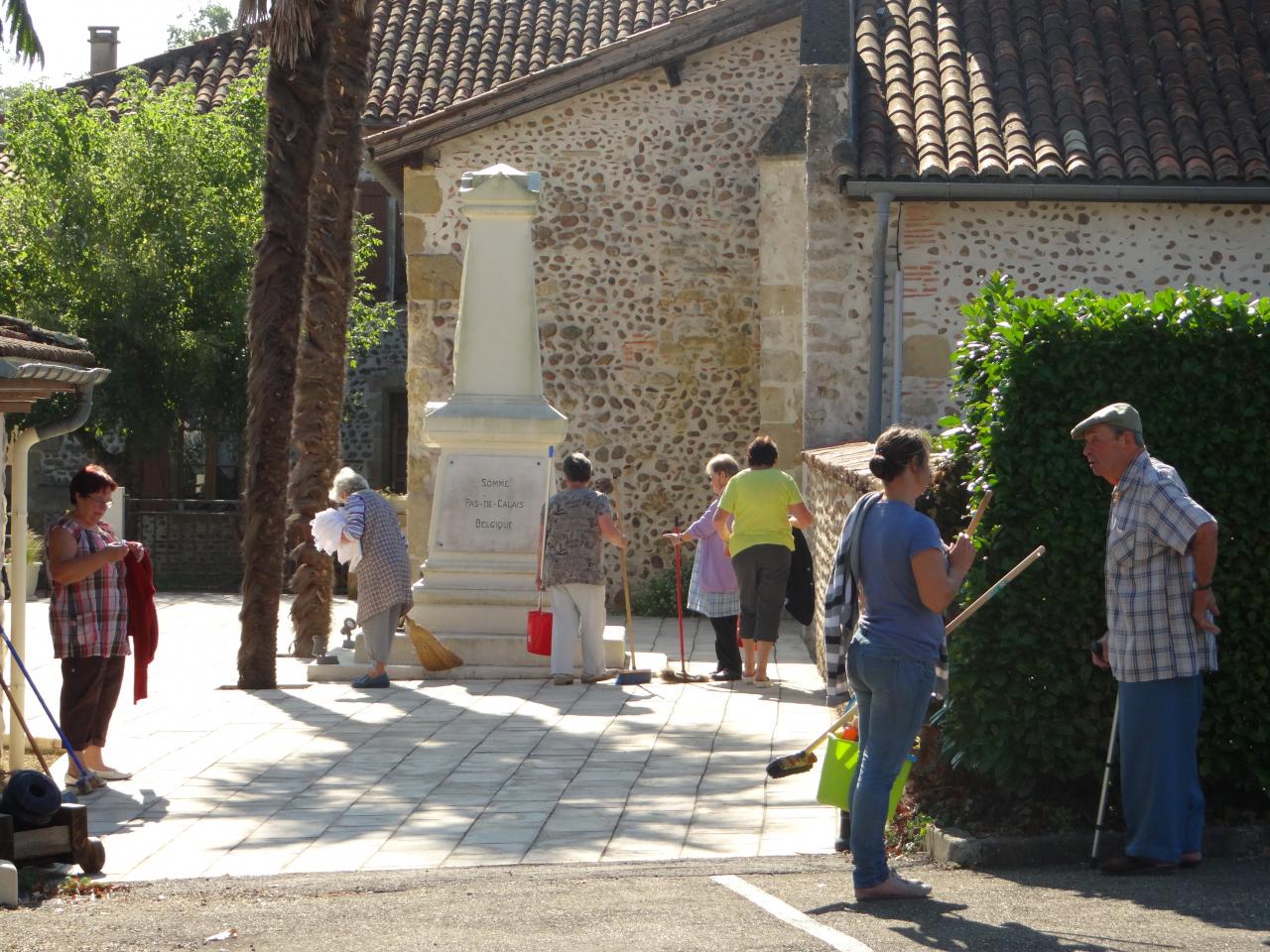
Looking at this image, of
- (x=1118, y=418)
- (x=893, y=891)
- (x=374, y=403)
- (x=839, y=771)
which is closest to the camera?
(x=893, y=891)

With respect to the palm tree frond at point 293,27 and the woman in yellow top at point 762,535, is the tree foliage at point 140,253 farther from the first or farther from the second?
the woman in yellow top at point 762,535

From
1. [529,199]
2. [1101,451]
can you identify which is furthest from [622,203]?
[1101,451]

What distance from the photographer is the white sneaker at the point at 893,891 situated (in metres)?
5.82

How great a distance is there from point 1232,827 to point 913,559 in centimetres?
194

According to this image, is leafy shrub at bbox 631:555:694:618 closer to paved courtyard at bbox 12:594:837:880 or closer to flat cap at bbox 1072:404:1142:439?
paved courtyard at bbox 12:594:837:880

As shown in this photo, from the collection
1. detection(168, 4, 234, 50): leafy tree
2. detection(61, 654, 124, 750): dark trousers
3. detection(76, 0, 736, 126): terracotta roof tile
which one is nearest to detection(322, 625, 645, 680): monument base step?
detection(61, 654, 124, 750): dark trousers

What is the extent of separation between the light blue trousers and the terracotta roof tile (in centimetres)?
1699

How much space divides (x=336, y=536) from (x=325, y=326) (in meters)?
3.63

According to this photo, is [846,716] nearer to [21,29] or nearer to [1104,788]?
[1104,788]

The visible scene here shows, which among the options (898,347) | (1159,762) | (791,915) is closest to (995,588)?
(1159,762)

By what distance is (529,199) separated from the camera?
1348 centimetres

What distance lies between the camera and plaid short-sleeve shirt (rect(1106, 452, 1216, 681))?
609 centimetres

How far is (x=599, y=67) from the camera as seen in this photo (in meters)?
18.7

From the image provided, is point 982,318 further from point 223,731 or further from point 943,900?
point 223,731
